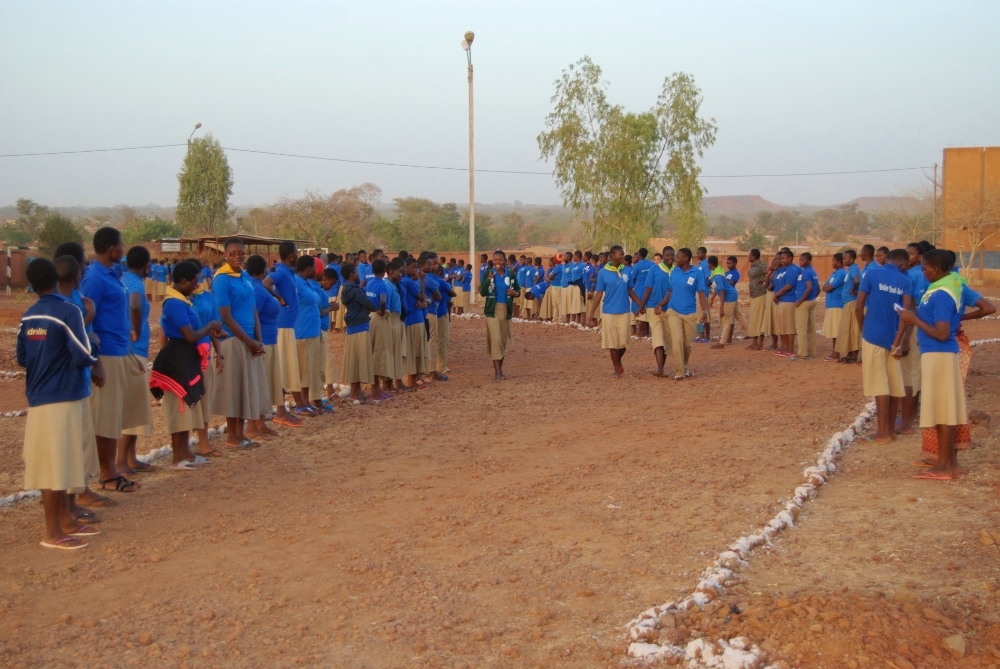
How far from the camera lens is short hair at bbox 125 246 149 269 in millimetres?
7599

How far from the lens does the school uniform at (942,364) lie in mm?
7020

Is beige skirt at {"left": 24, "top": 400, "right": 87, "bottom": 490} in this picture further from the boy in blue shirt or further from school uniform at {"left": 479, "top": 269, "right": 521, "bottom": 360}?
school uniform at {"left": 479, "top": 269, "right": 521, "bottom": 360}

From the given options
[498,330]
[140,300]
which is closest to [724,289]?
[498,330]

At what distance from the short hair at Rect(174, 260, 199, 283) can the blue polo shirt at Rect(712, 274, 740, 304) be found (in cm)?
1173

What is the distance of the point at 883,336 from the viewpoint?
843 centimetres

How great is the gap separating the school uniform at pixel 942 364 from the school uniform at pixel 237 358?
5.90 metres

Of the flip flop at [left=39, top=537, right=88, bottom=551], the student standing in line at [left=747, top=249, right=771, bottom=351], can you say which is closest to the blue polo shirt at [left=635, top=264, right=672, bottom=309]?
the student standing in line at [left=747, top=249, right=771, bottom=351]

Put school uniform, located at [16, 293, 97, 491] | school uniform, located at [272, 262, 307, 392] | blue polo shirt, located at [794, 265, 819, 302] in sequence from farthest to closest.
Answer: blue polo shirt, located at [794, 265, 819, 302] < school uniform, located at [272, 262, 307, 392] < school uniform, located at [16, 293, 97, 491]

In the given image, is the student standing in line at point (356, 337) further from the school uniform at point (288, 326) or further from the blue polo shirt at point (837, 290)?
the blue polo shirt at point (837, 290)

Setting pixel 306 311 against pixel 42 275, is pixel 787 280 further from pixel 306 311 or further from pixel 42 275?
pixel 42 275

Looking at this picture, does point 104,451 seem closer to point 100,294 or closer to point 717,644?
point 100,294

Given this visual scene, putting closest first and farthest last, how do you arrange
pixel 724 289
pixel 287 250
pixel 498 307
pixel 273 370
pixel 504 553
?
pixel 504 553 < pixel 273 370 < pixel 287 250 < pixel 498 307 < pixel 724 289

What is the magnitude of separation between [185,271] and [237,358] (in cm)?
116

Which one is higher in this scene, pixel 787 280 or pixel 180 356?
pixel 787 280
